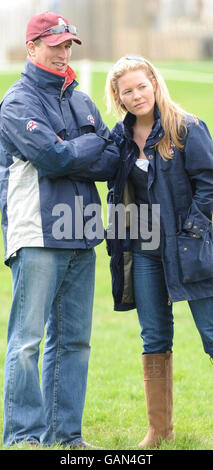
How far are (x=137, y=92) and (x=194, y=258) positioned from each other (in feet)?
2.83

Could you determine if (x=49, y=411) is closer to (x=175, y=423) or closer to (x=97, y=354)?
(x=175, y=423)

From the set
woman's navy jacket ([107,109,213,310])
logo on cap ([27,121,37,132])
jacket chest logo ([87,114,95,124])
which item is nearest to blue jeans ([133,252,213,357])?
woman's navy jacket ([107,109,213,310])

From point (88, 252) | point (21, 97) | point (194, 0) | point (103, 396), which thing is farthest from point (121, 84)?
point (194, 0)

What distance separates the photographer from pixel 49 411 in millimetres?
4812

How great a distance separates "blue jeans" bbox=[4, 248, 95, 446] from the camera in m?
4.48

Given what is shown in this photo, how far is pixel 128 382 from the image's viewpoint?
20.7 feet

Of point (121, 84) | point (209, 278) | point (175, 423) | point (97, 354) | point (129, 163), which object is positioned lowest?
point (97, 354)

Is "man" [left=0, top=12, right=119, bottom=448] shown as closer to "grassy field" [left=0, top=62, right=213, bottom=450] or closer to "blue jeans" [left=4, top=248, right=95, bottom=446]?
"blue jeans" [left=4, top=248, right=95, bottom=446]

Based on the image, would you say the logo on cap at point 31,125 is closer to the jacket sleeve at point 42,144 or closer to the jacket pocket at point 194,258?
the jacket sleeve at point 42,144

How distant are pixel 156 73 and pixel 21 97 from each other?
72 cm

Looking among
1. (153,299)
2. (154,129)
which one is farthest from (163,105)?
(153,299)

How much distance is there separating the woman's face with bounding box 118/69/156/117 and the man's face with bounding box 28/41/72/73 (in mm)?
314

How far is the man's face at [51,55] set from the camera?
451cm

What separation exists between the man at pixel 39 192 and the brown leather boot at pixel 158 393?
617 mm
